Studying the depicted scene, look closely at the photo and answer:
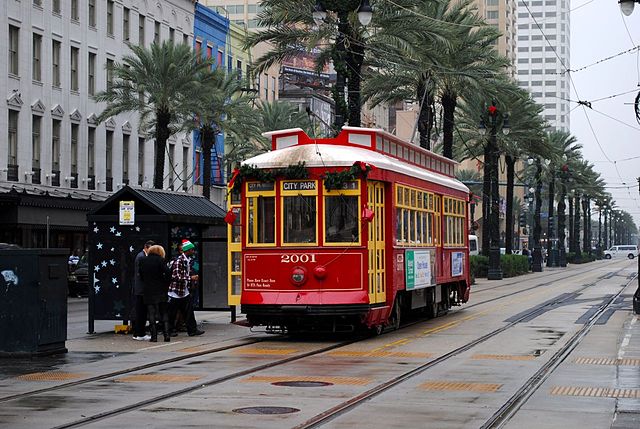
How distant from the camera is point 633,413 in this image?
12.6 metres

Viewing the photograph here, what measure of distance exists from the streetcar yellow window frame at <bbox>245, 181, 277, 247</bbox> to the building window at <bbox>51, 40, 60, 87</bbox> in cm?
3398

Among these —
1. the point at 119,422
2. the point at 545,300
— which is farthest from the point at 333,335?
the point at 545,300

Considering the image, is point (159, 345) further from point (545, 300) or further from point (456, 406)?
point (545, 300)

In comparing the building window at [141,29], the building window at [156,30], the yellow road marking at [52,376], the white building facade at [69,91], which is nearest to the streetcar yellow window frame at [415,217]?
the yellow road marking at [52,376]

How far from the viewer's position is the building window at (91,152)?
188 ft

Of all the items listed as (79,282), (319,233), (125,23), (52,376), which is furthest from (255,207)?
(125,23)

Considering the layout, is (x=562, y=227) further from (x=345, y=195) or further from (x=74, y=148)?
(x=345, y=195)

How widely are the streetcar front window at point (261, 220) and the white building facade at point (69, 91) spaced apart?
28.5 m

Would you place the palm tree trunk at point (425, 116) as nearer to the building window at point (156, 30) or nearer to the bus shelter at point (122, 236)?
the building window at point (156, 30)

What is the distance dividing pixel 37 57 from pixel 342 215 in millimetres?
34145

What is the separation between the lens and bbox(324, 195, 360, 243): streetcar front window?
21188 millimetres

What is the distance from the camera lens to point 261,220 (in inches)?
853

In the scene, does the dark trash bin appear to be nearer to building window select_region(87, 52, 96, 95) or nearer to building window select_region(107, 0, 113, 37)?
building window select_region(87, 52, 96, 95)

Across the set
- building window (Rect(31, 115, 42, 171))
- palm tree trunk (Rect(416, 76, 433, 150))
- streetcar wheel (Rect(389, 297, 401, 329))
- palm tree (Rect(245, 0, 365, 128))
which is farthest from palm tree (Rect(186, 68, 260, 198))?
streetcar wheel (Rect(389, 297, 401, 329))
